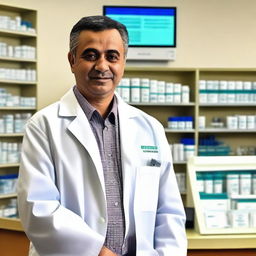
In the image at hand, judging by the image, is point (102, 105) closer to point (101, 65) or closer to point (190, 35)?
point (101, 65)

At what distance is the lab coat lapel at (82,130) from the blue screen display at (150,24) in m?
4.74

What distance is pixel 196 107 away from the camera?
6027 mm

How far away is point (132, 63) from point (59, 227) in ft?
16.9

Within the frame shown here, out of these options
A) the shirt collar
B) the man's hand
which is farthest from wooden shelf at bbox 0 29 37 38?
the man's hand

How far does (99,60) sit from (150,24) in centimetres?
486

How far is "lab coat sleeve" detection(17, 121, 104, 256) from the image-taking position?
1.49 metres

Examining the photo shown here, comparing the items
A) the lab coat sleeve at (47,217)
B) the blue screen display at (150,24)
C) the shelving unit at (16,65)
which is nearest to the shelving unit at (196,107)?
the blue screen display at (150,24)

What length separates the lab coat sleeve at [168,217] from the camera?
1.67 metres

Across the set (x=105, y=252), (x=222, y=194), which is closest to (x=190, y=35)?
(x=222, y=194)

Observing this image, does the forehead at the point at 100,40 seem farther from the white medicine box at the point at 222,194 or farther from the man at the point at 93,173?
the white medicine box at the point at 222,194

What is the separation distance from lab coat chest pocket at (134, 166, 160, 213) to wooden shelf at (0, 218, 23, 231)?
1.12 metres

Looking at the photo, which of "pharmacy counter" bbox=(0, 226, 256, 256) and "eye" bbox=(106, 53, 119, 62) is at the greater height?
"eye" bbox=(106, 53, 119, 62)

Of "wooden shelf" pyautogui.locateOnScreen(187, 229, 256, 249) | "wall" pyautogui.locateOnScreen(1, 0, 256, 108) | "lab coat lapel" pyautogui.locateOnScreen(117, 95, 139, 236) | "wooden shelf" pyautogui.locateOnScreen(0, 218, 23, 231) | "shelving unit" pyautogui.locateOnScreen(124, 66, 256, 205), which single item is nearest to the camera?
"lab coat lapel" pyautogui.locateOnScreen(117, 95, 139, 236)

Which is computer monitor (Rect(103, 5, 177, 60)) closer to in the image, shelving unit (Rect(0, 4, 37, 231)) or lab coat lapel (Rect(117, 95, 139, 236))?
shelving unit (Rect(0, 4, 37, 231))
